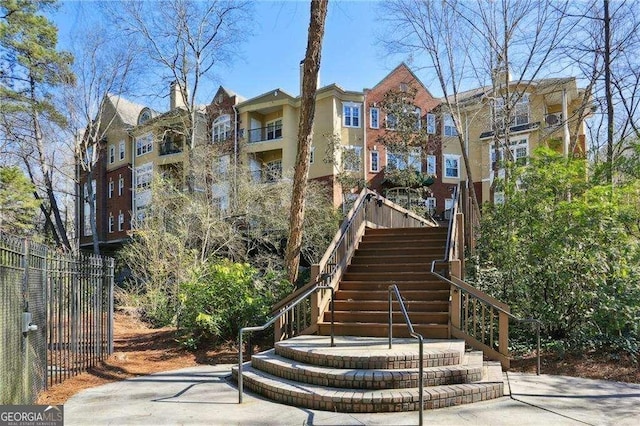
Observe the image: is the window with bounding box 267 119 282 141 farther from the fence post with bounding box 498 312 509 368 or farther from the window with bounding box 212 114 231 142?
the fence post with bounding box 498 312 509 368

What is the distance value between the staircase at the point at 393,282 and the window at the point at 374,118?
1797 cm

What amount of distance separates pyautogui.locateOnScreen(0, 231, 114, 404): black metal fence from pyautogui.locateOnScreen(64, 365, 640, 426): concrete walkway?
2.25ft

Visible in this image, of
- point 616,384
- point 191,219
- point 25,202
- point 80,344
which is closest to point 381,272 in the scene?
point 616,384

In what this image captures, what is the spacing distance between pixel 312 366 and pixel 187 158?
19.6m

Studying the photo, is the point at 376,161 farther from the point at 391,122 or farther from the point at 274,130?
the point at 274,130

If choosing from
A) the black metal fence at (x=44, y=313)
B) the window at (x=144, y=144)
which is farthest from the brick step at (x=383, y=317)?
the window at (x=144, y=144)

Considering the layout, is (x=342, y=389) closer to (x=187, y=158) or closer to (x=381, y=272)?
(x=381, y=272)

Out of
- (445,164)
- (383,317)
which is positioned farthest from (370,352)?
(445,164)

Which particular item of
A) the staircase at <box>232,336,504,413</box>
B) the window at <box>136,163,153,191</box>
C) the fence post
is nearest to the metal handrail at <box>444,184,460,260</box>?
the fence post

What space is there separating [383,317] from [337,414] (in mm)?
3042

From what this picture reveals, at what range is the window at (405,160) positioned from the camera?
977 inches

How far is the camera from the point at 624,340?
7141 millimetres

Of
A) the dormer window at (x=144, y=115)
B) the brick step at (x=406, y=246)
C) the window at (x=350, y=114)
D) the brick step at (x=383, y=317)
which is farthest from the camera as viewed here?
the dormer window at (x=144, y=115)

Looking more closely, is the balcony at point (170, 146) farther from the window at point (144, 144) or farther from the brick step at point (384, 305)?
the brick step at point (384, 305)
